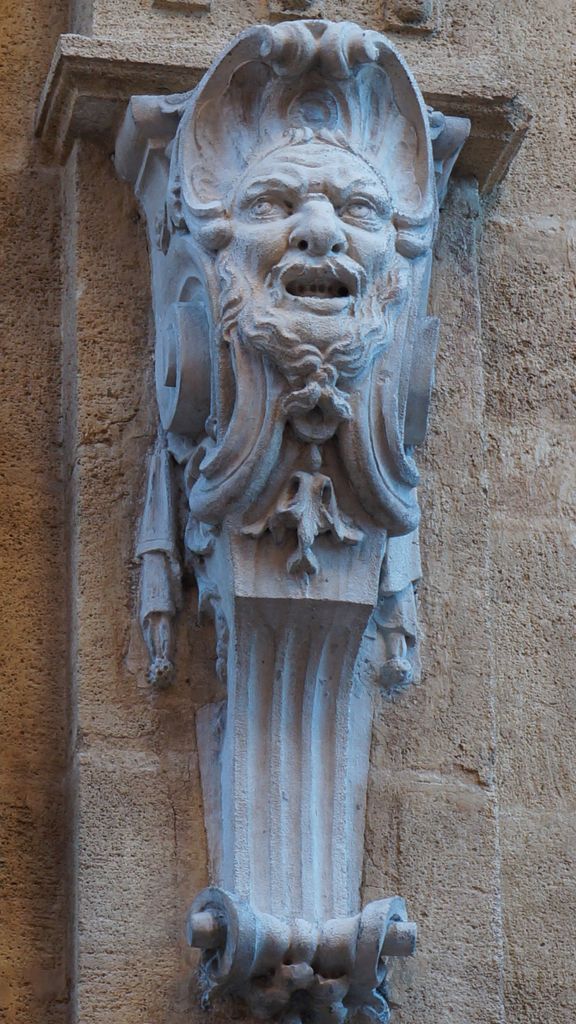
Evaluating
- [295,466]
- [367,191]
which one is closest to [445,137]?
[367,191]

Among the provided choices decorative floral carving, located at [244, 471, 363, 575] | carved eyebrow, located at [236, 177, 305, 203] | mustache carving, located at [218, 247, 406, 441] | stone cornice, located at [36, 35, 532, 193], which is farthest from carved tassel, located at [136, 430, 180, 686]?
stone cornice, located at [36, 35, 532, 193]

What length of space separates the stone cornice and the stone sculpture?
0.12 m

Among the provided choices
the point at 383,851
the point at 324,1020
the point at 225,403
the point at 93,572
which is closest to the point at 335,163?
the point at 225,403

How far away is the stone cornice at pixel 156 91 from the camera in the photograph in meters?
4.05

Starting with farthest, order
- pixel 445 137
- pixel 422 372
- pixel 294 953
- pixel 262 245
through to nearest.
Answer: pixel 445 137
pixel 422 372
pixel 262 245
pixel 294 953

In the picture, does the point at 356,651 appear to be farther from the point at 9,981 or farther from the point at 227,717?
the point at 9,981

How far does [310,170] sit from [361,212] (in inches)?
4.1

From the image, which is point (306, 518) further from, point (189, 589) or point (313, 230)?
point (313, 230)

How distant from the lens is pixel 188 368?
3850 millimetres

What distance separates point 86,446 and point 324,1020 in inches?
39.7

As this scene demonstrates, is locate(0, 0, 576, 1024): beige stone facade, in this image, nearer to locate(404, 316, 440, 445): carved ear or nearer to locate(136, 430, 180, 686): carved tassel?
locate(136, 430, 180, 686): carved tassel

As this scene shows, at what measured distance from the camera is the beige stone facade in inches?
151

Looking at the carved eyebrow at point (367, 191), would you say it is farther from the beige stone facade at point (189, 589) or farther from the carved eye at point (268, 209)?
the beige stone facade at point (189, 589)

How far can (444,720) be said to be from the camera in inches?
157
